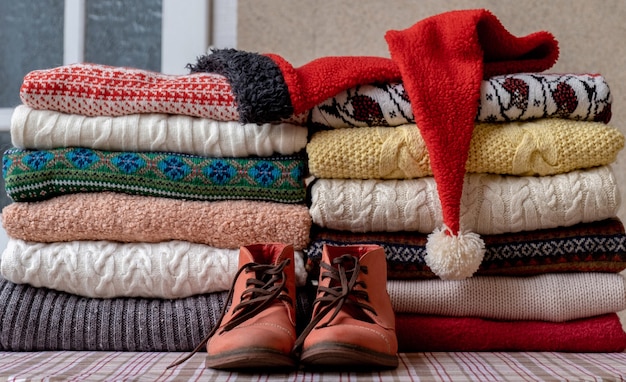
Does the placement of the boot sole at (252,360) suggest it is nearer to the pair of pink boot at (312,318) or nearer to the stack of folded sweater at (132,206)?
the pair of pink boot at (312,318)

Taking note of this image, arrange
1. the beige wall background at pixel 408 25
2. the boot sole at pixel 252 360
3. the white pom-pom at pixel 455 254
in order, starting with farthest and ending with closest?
the beige wall background at pixel 408 25
the white pom-pom at pixel 455 254
the boot sole at pixel 252 360

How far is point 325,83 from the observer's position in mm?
829

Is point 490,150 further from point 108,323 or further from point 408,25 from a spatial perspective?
point 108,323

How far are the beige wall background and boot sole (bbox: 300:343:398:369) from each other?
0.64 metres

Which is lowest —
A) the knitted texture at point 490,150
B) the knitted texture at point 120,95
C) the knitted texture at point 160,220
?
the knitted texture at point 160,220

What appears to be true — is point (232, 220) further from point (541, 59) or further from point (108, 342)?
point (541, 59)

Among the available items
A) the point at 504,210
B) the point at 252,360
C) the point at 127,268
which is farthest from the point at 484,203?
the point at 127,268

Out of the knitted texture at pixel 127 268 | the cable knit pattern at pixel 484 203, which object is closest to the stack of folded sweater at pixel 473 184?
the cable knit pattern at pixel 484 203

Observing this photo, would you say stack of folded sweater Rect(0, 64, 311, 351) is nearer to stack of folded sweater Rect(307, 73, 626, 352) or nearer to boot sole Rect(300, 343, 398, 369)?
stack of folded sweater Rect(307, 73, 626, 352)

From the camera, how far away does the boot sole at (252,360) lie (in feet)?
2.14

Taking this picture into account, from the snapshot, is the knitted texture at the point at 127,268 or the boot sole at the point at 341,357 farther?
the knitted texture at the point at 127,268

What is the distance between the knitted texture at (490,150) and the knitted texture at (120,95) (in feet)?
0.48

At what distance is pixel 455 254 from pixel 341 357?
22 centimetres

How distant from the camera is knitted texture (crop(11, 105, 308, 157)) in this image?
0.85 m
